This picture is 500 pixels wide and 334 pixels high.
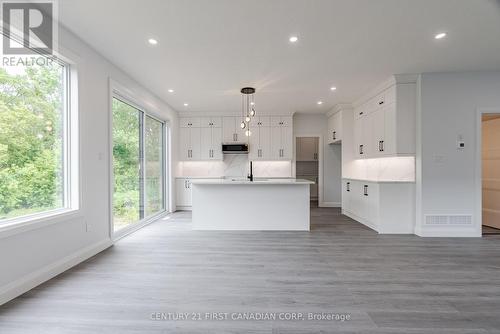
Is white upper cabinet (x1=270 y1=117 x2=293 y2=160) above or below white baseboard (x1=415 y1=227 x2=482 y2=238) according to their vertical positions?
above

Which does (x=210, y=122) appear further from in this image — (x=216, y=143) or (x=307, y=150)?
(x=307, y=150)

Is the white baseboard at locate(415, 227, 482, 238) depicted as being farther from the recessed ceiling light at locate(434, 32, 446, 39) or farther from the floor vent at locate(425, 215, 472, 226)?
the recessed ceiling light at locate(434, 32, 446, 39)

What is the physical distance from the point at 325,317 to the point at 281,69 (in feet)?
11.2

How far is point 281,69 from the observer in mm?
3852

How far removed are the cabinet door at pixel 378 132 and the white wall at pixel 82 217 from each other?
484 centimetres

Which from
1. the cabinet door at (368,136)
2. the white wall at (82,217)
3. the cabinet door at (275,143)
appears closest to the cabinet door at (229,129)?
the cabinet door at (275,143)

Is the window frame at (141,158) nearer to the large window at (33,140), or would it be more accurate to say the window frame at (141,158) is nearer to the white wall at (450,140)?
the large window at (33,140)

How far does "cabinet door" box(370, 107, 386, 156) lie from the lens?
467 centimetres

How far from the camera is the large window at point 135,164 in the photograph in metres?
4.02

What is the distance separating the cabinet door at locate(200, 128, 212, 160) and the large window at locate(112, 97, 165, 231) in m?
1.27

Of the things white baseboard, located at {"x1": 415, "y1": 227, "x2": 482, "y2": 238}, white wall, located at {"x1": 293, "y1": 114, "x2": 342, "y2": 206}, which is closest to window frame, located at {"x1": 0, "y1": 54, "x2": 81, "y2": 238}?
white baseboard, located at {"x1": 415, "y1": 227, "x2": 482, "y2": 238}

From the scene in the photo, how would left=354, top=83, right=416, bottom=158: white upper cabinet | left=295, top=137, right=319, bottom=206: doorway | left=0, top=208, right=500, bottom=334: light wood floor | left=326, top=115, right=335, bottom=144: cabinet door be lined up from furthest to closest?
left=295, top=137, right=319, bottom=206: doorway, left=326, top=115, right=335, bottom=144: cabinet door, left=354, top=83, right=416, bottom=158: white upper cabinet, left=0, top=208, right=500, bottom=334: light wood floor

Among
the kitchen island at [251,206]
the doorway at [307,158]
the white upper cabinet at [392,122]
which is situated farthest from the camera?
the doorway at [307,158]

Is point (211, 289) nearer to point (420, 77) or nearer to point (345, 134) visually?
point (420, 77)
